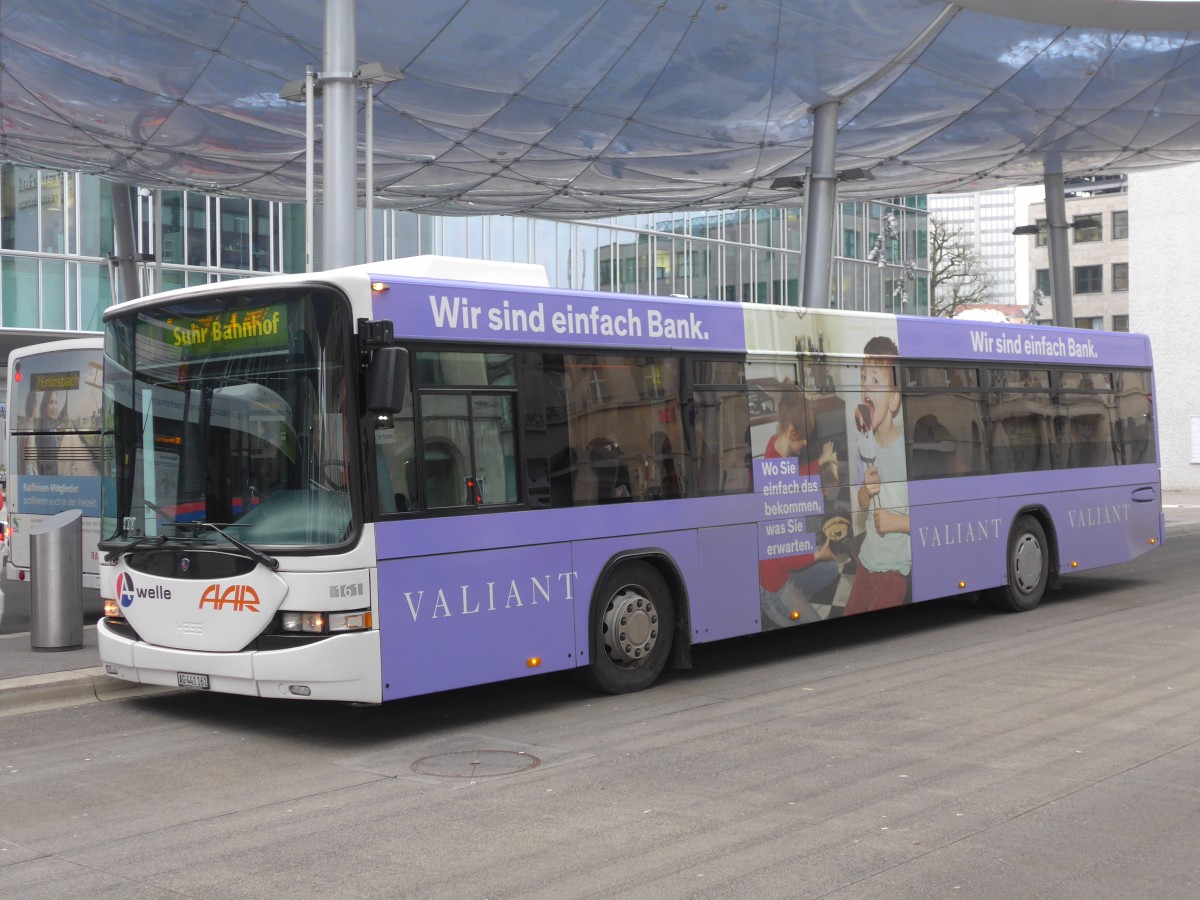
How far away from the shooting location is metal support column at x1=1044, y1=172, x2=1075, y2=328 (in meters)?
30.0

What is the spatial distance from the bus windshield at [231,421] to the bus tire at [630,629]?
243cm

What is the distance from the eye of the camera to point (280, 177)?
26.1 meters

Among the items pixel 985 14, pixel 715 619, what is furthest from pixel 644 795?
pixel 985 14

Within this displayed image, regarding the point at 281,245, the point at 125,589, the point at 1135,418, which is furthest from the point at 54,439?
the point at 281,245

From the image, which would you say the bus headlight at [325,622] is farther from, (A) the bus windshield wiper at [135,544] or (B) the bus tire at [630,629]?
(B) the bus tire at [630,629]

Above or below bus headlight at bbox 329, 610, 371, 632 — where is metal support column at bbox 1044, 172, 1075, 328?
above

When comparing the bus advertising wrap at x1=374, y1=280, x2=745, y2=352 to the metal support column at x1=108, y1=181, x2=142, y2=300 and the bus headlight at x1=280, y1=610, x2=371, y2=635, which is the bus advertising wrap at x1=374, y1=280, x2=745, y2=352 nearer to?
the bus headlight at x1=280, y1=610, x2=371, y2=635

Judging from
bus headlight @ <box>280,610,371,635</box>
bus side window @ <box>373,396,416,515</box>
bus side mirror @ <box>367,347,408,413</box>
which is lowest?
bus headlight @ <box>280,610,371,635</box>

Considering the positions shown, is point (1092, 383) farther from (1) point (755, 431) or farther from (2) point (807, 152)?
(2) point (807, 152)

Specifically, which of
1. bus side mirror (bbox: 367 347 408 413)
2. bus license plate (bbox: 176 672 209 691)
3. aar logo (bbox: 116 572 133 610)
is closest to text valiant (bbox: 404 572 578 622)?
bus side mirror (bbox: 367 347 408 413)

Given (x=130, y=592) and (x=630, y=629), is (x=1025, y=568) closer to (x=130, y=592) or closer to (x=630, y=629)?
(x=630, y=629)

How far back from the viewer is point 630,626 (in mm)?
10055

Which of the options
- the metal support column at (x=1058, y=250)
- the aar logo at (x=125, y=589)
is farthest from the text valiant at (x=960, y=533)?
the metal support column at (x=1058, y=250)

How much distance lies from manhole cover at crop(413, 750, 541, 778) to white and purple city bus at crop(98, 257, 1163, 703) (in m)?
0.56
